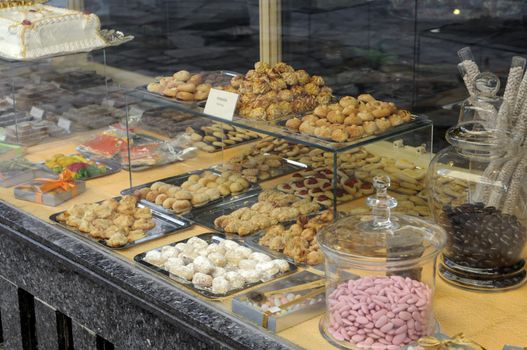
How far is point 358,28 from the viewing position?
425cm

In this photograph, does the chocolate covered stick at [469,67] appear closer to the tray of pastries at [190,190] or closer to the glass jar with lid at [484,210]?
the glass jar with lid at [484,210]

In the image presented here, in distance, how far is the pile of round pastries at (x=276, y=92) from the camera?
8.38 feet

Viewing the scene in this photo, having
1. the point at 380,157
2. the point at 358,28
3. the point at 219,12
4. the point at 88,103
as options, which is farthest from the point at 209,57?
the point at 380,157

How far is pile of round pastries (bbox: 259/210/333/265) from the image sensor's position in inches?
93.7

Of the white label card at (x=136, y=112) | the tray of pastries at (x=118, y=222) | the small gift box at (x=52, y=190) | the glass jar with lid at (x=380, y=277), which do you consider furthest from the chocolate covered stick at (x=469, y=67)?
the small gift box at (x=52, y=190)

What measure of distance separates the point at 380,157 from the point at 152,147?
2.50 ft

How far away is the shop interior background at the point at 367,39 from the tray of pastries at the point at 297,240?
5.48 feet

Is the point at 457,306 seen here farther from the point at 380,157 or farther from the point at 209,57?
the point at 209,57

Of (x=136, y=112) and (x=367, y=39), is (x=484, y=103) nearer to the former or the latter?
(x=136, y=112)

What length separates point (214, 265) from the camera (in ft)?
7.77

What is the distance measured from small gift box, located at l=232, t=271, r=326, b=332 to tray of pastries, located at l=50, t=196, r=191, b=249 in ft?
1.58

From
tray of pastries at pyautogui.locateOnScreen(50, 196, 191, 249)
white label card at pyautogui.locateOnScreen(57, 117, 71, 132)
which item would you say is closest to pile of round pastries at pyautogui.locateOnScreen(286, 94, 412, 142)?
tray of pastries at pyautogui.locateOnScreen(50, 196, 191, 249)

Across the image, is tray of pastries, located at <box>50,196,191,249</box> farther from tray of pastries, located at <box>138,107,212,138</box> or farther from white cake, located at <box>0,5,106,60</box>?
white cake, located at <box>0,5,106,60</box>

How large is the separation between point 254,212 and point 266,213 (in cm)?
4
